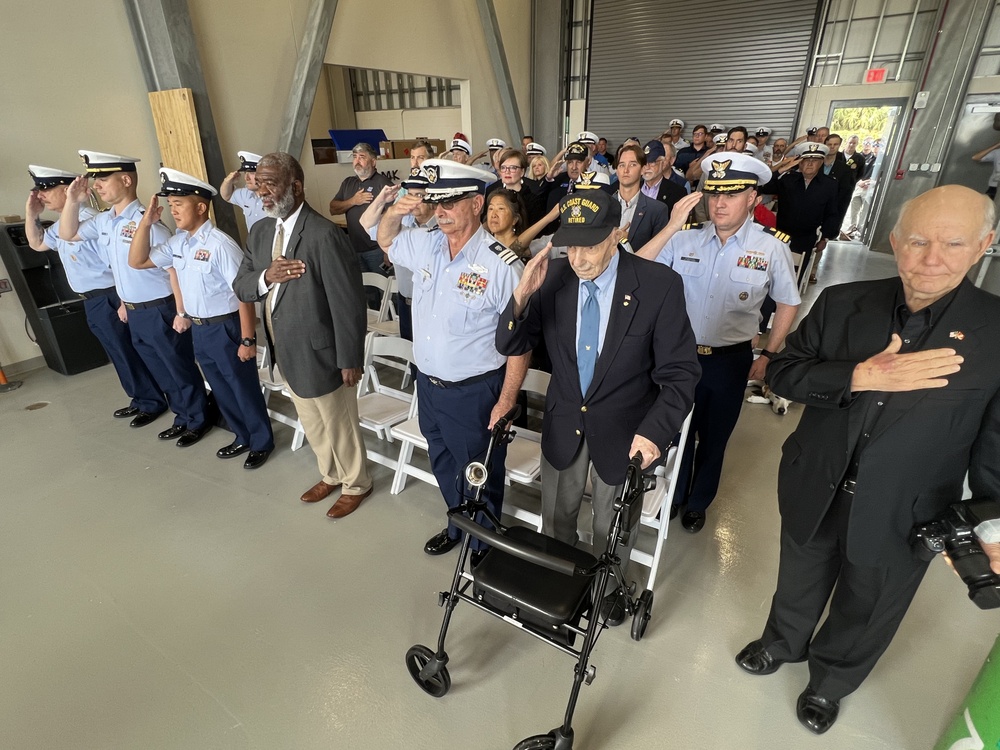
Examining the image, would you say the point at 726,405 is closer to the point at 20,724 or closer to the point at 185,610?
the point at 185,610

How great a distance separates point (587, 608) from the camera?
1.91 meters

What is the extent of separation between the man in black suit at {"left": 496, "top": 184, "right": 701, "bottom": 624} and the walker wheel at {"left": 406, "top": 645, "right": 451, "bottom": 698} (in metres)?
0.73

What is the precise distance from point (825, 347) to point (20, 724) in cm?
340

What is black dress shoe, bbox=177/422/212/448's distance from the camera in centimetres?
405

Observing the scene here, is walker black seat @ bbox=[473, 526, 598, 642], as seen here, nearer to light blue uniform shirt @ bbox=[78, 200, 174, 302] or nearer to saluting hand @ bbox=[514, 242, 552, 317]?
saluting hand @ bbox=[514, 242, 552, 317]

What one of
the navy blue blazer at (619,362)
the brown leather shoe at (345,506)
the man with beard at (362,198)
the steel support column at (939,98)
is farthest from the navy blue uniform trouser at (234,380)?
the steel support column at (939,98)

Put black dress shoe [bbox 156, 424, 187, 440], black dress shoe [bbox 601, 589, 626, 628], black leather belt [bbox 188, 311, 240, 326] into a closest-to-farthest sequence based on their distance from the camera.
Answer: black dress shoe [bbox 601, 589, 626, 628], black leather belt [bbox 188, 311, 240, 326], black dress shoe [bbox 156, 424, 187, 440]

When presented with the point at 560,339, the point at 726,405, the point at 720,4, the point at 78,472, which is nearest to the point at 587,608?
the point at 560,339

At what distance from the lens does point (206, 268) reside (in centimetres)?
320

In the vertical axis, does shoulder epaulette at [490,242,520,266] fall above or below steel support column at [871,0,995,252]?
below

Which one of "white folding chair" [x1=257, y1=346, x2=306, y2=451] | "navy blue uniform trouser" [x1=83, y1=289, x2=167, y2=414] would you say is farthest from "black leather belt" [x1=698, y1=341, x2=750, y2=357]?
"navy blue uniform trouser" [x1=83, y1=289, x2=167, y2=414]

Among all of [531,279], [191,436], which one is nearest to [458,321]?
[531,279]

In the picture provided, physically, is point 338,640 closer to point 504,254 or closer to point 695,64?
point 504,254

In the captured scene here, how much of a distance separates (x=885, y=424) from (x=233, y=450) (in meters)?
3.95
